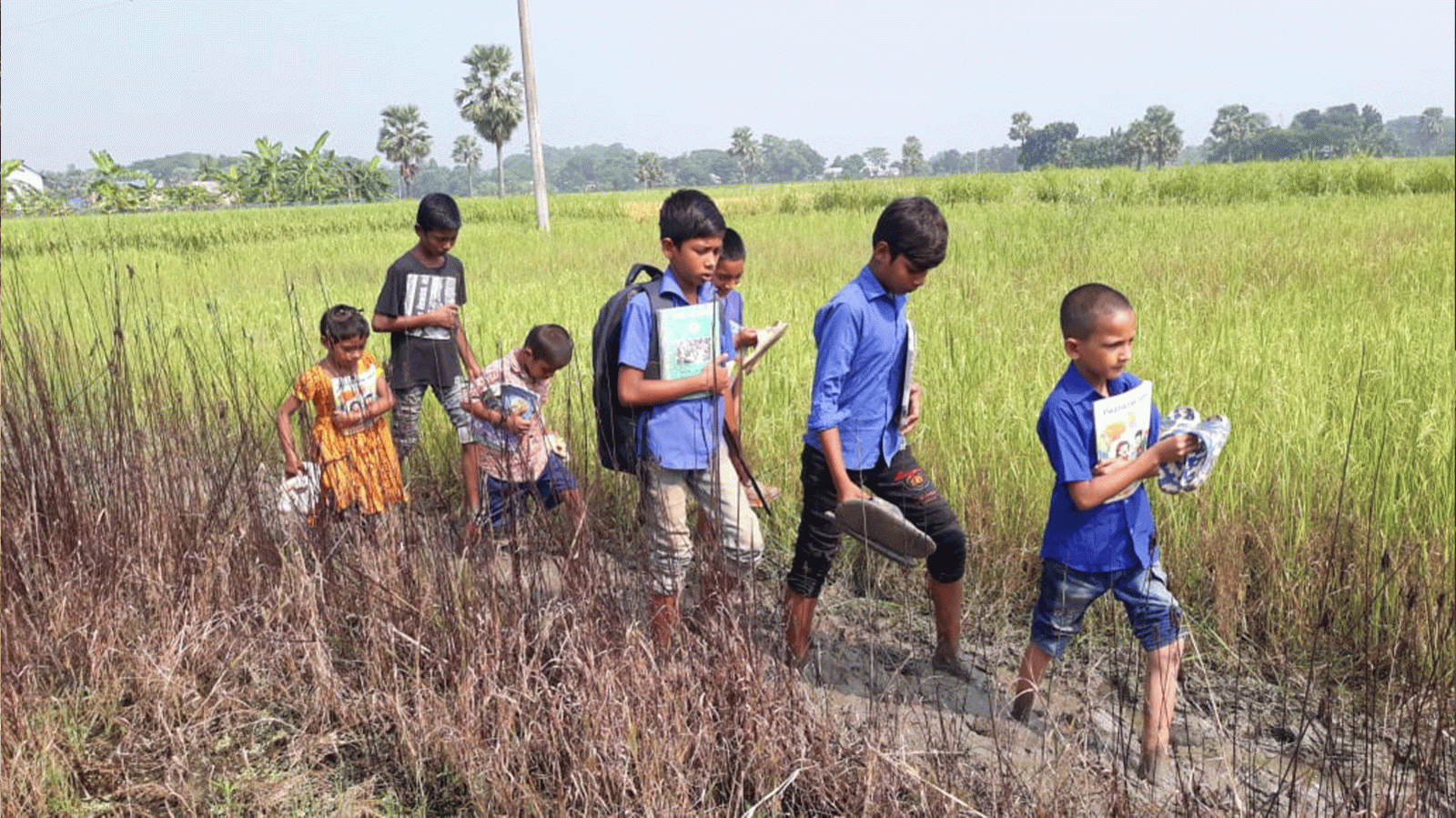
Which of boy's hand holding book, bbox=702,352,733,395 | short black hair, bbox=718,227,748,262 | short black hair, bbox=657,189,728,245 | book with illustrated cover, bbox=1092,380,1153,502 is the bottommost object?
book with illustrated cover, bbox=1092,380,1153,502

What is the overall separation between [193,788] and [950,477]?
2536 millimetres

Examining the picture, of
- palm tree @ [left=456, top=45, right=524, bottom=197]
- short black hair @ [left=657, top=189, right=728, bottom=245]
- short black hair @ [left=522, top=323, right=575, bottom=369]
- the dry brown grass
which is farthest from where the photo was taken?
palm tree @ [left=456, top=45, right=524, bottom=197]

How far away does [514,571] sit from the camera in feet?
8.15

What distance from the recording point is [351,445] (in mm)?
3525

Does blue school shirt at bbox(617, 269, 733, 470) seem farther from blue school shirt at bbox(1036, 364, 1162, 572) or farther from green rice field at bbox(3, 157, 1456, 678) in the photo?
blue school shirt at bbox(1036, 364, 1162, 572)

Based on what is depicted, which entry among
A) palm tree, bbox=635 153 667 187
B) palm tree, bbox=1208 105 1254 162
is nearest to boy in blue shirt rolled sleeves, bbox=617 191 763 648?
palm tree, bbox=635 153 667 187

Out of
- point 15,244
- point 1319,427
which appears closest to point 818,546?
point 1319,427

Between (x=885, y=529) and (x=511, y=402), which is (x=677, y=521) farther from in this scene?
(x=511, y=402)

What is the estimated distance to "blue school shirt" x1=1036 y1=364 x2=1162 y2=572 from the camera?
88.0 inches

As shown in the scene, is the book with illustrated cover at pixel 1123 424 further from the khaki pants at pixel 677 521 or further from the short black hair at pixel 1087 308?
the khaki pants at pixel 677 521

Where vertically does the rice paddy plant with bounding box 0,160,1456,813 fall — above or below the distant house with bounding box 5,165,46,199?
below

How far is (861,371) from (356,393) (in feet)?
5.93

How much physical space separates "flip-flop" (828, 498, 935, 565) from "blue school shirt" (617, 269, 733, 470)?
455 mm

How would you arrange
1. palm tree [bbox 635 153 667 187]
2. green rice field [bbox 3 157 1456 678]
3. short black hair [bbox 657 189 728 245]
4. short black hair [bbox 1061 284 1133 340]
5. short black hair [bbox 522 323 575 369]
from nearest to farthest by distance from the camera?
short black hair [bbox 1061 284 1133 340]
short black hair [bbox 657 189 728 245]
green rice field [bbox 3 157 1456 678]
short black hair [bbox 522 323 575 369]
palm tree [bbox 635 153 667 187]
